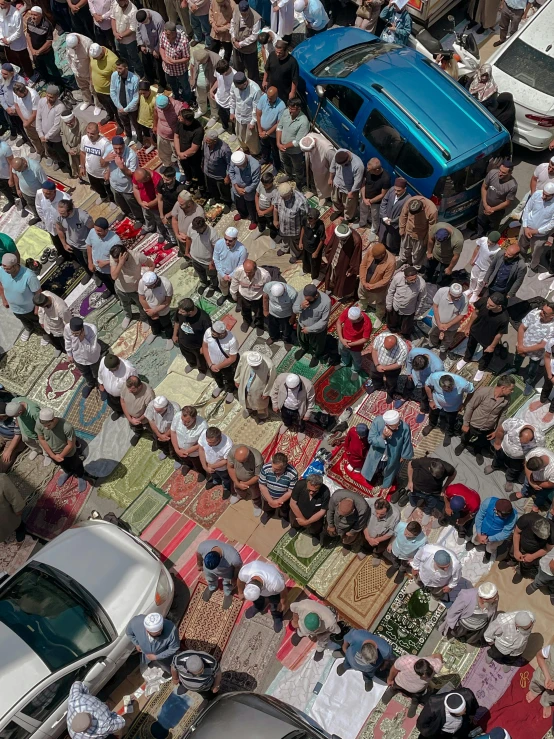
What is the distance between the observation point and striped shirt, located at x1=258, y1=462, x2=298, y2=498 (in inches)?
412

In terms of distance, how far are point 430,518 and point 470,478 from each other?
86cm

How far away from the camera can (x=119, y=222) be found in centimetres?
1491

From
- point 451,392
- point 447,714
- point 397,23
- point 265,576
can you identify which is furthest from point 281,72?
point 447,714

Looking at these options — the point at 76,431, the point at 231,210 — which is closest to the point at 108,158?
the point at 231,210

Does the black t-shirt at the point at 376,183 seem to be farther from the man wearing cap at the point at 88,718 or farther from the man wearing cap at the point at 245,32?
the man wearing cap at the point at 88,718

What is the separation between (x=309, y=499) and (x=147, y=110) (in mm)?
8452

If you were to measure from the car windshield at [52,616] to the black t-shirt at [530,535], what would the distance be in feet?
16.9

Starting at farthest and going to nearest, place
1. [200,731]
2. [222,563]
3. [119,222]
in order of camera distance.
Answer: [119,222] → [222,563] → [200,731]

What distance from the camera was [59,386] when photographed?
13.2m

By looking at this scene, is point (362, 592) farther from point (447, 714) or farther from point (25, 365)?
point (25, 365)

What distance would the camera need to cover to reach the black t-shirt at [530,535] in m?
9.68

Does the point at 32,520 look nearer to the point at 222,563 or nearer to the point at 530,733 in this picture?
the point at 222,563

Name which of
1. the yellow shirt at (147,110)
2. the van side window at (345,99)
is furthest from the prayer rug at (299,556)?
the yellow shirt at (147,110)

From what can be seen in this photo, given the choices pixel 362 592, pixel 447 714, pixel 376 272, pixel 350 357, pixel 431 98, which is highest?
pixel 431 98
